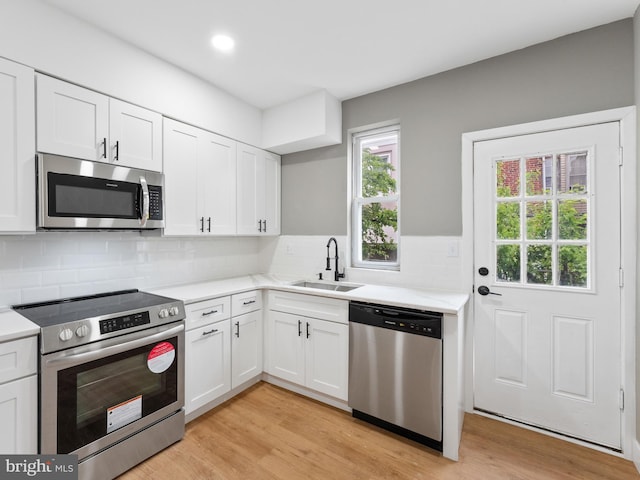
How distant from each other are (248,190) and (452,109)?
200 centimetres

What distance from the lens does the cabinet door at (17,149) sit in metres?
1.66

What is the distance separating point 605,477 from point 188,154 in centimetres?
353

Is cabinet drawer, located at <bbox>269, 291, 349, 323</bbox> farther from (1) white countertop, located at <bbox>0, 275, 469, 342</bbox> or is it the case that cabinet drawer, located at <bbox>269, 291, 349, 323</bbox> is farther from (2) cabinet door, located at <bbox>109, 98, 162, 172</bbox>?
(2) cabinet door, located at <bbox>109, 98, 162, 172</bbox>

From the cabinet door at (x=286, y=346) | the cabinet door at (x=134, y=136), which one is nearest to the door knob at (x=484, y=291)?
the cabinet door at (x=286, y=346)

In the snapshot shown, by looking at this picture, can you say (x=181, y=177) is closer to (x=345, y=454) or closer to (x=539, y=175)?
(x=345, y=454)

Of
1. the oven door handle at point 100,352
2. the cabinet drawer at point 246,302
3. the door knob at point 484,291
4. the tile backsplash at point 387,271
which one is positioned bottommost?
the oven door handle at point 100,352

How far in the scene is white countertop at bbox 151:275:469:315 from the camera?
6.89 feet

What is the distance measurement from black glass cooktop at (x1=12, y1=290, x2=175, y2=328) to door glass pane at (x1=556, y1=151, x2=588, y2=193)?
9.19 feet

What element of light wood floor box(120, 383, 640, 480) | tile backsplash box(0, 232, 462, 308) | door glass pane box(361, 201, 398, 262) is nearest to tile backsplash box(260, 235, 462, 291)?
tile backsplash box(0, 232, 462, 308)

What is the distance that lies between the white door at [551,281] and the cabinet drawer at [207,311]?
78.4 inches

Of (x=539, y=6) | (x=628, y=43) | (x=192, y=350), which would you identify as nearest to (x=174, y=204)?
(x=192, y=350)

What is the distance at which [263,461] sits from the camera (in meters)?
1.94

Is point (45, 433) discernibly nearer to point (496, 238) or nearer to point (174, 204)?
point (174, 204)

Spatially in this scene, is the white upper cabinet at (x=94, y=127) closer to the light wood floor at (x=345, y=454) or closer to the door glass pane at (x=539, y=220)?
the light wood floor at (x=345, y=454)
